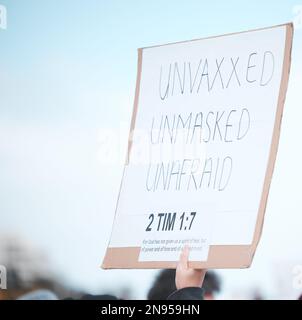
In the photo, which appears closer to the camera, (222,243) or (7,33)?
(222,243)

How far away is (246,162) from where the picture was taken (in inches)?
108

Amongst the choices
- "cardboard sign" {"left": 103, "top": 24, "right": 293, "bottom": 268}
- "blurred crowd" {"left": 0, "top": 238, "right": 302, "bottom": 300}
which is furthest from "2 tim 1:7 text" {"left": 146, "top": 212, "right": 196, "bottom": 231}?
"blurred crowd" {"left": 0, "top": 238, "right": 302, "bottom": 300}

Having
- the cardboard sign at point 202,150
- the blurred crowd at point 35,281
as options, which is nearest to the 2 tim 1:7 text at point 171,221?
the cardboard sign at point 202,150

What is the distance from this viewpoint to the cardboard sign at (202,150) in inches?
107

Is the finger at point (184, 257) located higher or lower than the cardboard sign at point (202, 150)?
lower

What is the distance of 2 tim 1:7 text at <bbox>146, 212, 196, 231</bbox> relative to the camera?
111 inches

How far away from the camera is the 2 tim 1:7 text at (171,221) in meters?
2.82

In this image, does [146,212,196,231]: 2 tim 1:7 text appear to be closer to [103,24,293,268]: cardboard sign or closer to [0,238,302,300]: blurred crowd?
[103,24,293,268]: cardboard sign

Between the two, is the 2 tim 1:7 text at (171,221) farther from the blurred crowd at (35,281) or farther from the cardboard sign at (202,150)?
the blurred crowd at (35,281)

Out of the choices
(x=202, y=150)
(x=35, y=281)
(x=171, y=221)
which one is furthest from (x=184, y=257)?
(x=35, y=281)

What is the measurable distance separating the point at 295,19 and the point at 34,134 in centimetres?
87

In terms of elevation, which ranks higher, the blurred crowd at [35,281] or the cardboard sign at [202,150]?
the cardboard sign at [202,150]
